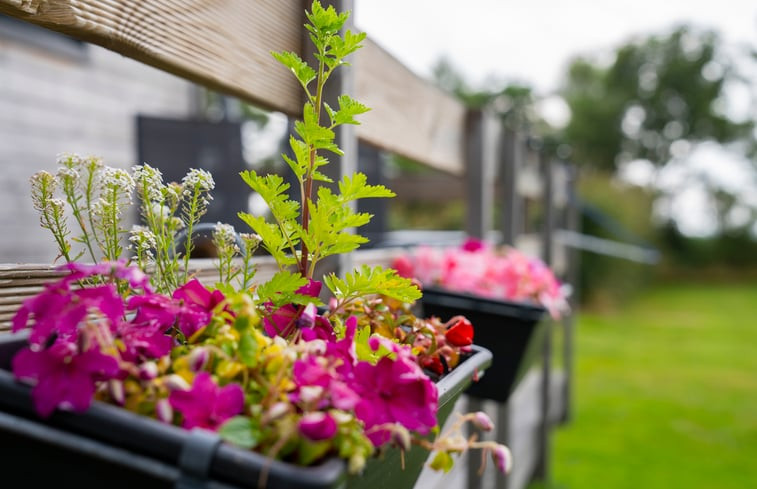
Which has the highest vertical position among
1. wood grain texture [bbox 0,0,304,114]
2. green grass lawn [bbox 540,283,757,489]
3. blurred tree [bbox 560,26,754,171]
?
blurred tree [bbox 560,26,754,171]

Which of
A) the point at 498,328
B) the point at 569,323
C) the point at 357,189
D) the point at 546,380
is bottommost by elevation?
the point at 546,380

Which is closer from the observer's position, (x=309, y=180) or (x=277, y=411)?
(x=277, y=411)

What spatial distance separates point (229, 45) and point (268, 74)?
0.32ft

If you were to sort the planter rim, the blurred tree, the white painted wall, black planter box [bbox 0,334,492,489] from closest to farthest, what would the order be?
black planter box [bbox 0,334,492,489] → the planter rim → the white painted wall → the blurred tree

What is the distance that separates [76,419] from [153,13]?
1.70ft

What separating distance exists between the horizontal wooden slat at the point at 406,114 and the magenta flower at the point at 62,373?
2.27 feet

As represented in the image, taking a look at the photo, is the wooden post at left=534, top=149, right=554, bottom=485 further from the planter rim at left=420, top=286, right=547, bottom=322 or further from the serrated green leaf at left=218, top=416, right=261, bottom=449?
the serrated green leaf at left=218, top=416, right=261, bottom=449

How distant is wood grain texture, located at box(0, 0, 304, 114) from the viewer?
0.67 metres

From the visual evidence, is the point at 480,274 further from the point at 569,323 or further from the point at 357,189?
the point at 569,323

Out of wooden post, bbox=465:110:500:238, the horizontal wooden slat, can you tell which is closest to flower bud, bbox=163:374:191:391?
the horizontal wooden slat

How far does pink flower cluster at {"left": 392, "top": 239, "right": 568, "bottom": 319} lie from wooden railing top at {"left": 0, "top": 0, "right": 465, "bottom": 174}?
0.28 m

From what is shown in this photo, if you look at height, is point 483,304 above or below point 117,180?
below

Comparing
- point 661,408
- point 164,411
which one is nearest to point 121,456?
point 164,411

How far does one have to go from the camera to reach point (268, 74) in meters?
1.00
